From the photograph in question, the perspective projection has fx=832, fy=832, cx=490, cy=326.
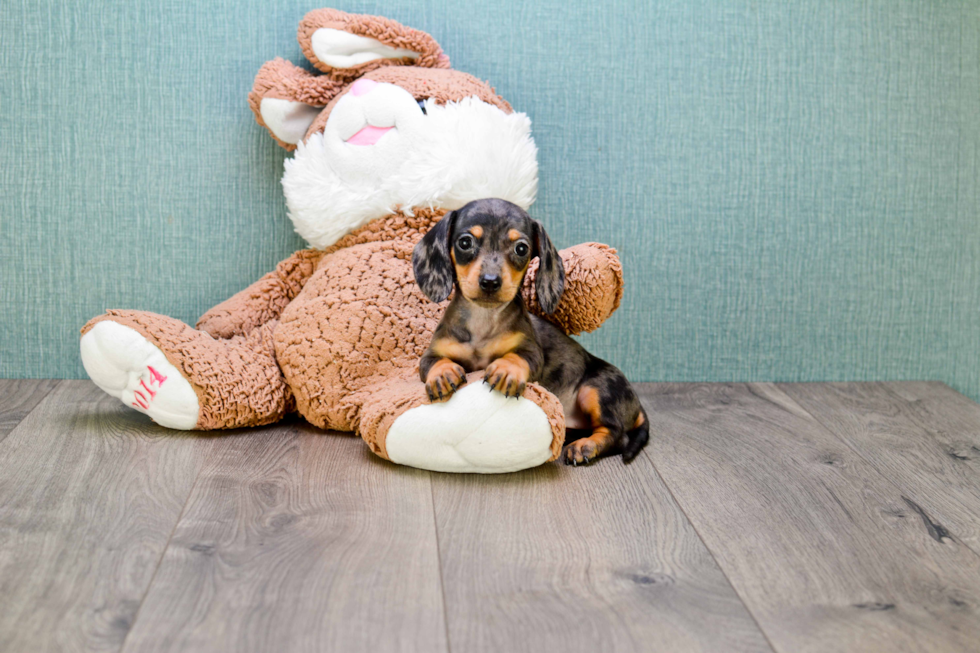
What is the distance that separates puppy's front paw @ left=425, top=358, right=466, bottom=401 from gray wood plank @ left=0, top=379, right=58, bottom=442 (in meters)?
0.88

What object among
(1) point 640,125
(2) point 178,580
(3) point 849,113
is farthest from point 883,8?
(2) point 178,580

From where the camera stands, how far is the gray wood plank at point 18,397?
5.75 ft

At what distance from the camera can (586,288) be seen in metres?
1.73

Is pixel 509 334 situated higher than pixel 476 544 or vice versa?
pixel 509 334

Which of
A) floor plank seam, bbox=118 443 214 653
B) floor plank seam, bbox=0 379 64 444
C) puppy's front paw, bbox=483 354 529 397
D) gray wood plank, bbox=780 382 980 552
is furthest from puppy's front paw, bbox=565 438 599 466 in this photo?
floor plank seam, bbox=0 379 64 444

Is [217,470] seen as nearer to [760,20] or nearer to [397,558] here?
[397,558]

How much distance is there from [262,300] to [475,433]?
74 cm

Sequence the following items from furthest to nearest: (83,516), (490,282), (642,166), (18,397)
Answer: (642,166), (18,397), (490,282), (83,516)

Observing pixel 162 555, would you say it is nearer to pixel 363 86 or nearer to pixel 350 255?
pixel 350 255

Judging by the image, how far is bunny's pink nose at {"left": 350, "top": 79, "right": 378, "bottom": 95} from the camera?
70.7 inches

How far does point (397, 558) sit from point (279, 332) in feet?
2.48

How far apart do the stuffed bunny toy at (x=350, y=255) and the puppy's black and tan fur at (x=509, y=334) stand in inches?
3.2

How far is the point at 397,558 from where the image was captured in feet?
3.92

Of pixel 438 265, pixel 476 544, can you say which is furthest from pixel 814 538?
pixel 438 265
